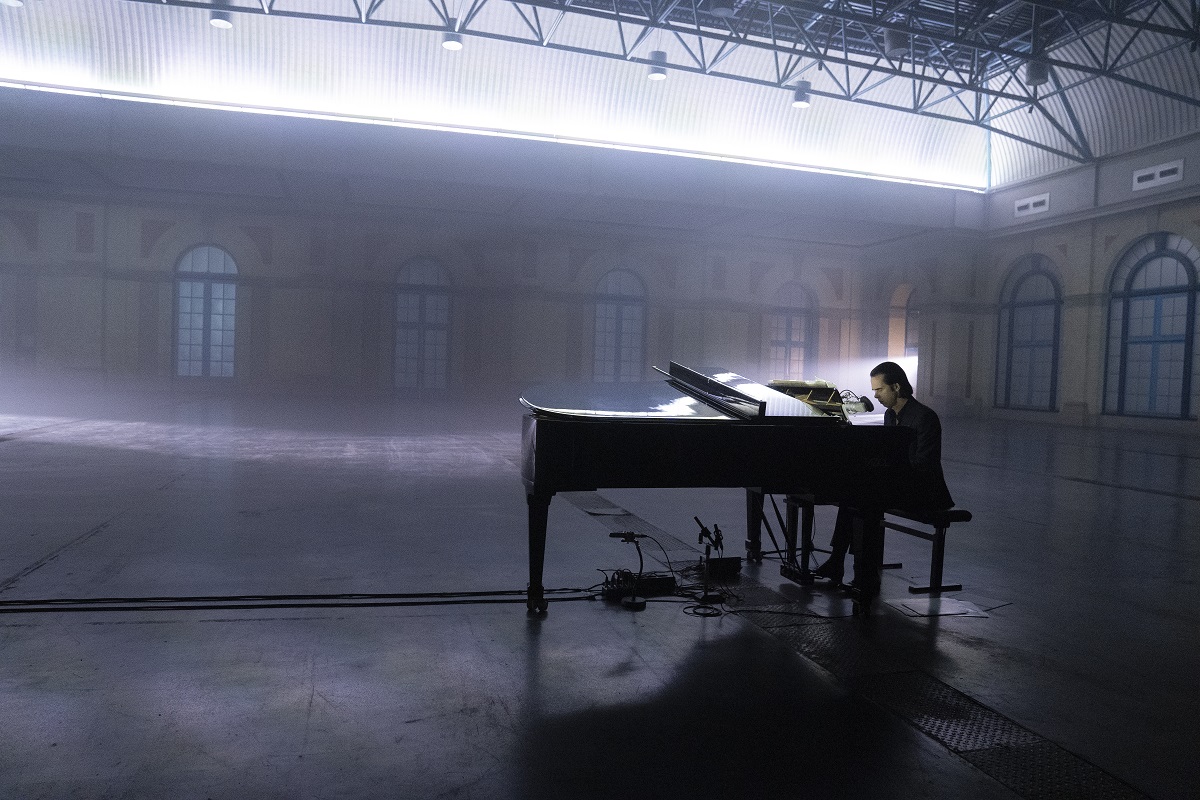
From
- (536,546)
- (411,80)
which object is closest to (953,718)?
(536,546)

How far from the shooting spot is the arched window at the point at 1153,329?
16562 mm

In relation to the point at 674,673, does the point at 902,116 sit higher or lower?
higher

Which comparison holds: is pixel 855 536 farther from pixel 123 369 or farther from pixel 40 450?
pixel 123 369

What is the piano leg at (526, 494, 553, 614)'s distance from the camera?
150 inches

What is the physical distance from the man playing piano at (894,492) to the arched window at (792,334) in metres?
19.1

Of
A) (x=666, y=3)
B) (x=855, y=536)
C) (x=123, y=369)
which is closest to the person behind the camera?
(x=855, y=536)

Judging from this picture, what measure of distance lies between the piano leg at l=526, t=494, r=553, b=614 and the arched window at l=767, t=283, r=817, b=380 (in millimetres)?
20247

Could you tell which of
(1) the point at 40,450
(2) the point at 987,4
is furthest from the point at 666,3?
(1) the point at 40,450

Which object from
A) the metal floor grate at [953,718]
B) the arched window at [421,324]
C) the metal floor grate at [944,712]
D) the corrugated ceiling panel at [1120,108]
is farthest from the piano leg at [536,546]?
the arched window at [421,324]

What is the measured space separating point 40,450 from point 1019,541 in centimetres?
1037

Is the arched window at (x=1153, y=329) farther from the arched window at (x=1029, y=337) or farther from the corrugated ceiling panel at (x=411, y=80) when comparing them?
the corrugated ceiling panel at (x=411, y=80)

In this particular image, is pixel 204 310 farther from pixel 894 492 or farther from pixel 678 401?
pixel 894 492

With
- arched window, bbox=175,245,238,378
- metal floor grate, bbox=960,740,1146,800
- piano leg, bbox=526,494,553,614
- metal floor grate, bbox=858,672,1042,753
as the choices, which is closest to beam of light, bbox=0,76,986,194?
arched window, bbox=175,245,238,378

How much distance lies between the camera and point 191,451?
972 centimetres
